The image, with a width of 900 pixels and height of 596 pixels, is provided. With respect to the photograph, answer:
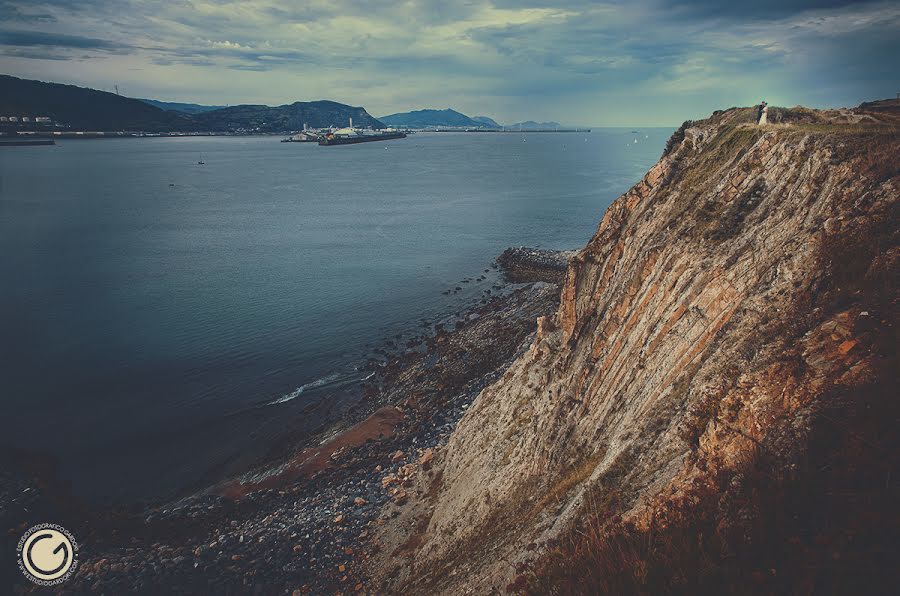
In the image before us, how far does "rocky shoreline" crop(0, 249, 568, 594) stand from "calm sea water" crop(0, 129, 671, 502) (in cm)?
295

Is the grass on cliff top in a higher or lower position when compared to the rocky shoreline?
higher

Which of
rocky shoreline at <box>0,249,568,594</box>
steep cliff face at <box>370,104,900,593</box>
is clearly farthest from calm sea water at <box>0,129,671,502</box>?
steep cliff face at <box>370,104,900,593</box>

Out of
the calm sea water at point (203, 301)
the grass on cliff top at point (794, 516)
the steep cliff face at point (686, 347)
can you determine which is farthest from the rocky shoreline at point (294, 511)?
the grass on cliff top at point (794, 516)

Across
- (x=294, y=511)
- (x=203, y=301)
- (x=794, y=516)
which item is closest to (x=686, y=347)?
(x=794, y=516)

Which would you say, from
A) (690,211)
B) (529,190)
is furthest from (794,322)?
(529,190)

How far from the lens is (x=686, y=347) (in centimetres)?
1322

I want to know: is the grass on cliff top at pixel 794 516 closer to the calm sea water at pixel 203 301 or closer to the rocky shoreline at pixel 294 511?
the rocky shoreline at pixel 294 511

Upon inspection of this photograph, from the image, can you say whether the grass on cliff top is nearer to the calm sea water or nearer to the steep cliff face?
the steep cliff face

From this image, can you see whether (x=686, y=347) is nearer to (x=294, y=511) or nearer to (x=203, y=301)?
(x=294, y=511)

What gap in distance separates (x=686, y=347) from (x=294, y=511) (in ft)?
74.5

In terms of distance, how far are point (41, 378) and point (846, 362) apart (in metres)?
54.6

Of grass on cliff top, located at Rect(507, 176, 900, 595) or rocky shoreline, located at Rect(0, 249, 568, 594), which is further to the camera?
rocky shoreline, located at Rect(0, 249, 568, 594)

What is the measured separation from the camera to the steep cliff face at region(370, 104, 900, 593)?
9234mm

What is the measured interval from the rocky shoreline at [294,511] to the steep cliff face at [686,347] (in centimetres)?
326
